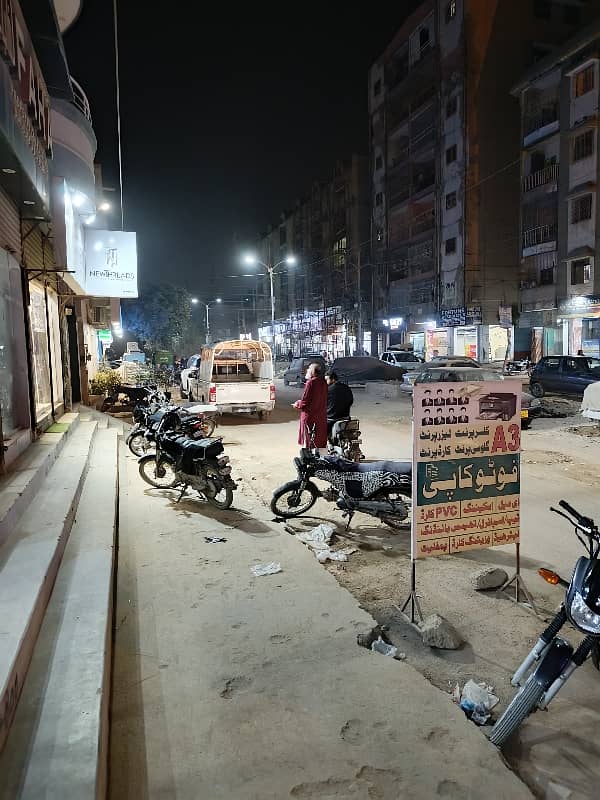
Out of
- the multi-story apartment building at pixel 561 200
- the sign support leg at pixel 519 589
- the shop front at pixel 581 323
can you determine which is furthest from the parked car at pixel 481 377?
the multi-story apartment building at pixel 561 200

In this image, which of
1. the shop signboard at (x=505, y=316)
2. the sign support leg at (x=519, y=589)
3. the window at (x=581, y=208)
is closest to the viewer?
the sign support leg at (x=519, y=589)

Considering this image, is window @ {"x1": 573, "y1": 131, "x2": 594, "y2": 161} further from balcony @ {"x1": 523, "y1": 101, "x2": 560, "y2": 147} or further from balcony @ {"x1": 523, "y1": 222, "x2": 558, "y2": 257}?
balcony @ {"x1": 523, "y1": 222, "x2": 558, "y2": 257}

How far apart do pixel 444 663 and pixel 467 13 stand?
44.1 meters

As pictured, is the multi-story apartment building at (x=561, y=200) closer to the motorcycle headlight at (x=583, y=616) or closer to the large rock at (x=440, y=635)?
the large rock at (x=440, y=635)

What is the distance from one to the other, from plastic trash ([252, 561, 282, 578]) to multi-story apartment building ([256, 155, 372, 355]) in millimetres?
47561

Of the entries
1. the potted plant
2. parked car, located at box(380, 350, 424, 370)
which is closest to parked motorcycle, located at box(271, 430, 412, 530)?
the potted plant

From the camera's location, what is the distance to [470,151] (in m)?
37.6

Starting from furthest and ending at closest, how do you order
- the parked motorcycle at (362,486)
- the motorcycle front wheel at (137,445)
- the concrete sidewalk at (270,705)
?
1. the motorcycle front wheel at (137,445)
2. the parked motorcycle at (362,486)
3. the concrete sidewalk at (270,705)

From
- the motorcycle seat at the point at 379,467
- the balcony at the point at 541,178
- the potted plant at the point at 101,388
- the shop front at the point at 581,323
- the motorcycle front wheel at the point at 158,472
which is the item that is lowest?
the motorcycle front wheel at the point at 158,472

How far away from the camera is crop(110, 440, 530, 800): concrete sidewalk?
2635 millimetres

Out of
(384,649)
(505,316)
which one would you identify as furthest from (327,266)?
(384,649)

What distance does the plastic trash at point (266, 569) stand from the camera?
5164 millimetres

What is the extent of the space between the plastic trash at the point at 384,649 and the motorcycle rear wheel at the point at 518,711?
37.4 inches

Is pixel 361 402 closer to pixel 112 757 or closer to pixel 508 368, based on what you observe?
pixel 508 368
